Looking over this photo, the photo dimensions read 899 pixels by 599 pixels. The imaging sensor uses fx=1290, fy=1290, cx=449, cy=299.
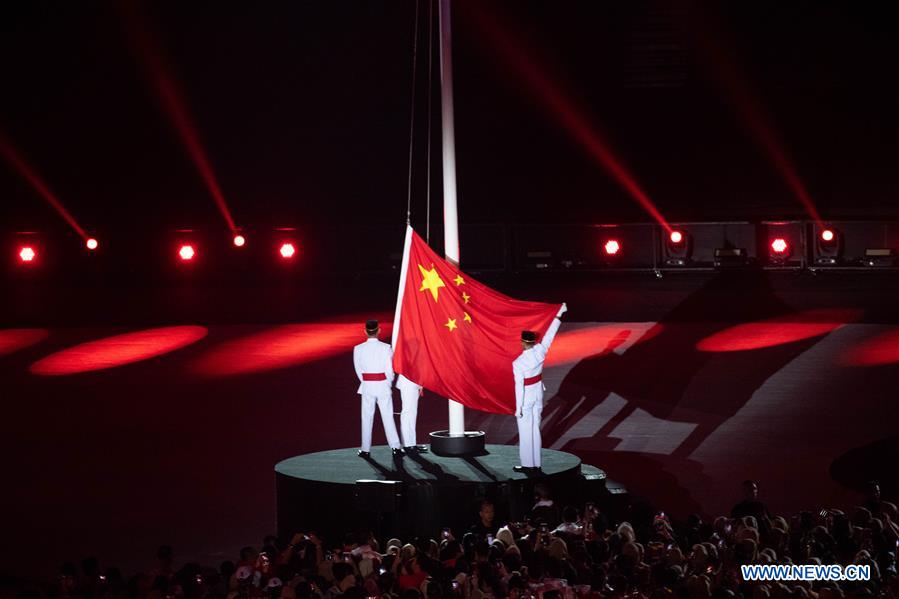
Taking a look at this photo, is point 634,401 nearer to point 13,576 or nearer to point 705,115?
point 705,115

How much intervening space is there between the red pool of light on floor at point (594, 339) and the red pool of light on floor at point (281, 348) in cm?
328

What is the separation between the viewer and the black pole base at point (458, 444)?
1468 cm

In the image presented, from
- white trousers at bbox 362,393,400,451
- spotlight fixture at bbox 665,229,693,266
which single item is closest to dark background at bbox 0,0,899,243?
spotlight fixture at bbox 665,229,693,266

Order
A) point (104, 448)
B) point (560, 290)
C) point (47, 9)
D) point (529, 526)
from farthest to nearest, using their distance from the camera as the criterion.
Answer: point (47, 9)
point (560, 290)
point (104, 448)
point (529, 526)

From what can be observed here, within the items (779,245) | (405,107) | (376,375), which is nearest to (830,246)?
(779,245)

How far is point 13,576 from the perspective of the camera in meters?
13.4

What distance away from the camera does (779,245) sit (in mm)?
21828

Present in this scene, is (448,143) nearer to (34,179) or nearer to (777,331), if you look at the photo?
(777,331)

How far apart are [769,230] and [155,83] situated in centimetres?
1281

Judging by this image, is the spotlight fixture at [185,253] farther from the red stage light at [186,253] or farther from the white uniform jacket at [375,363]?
the white uniform jacket at [375,363]

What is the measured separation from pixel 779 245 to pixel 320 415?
825 cm

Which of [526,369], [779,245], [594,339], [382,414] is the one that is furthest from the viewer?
[594,339]

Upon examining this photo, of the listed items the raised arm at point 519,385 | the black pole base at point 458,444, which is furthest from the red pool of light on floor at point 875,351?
the raised arm at point 519,385

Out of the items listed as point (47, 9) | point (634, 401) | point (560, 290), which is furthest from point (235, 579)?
point (47, 9)
